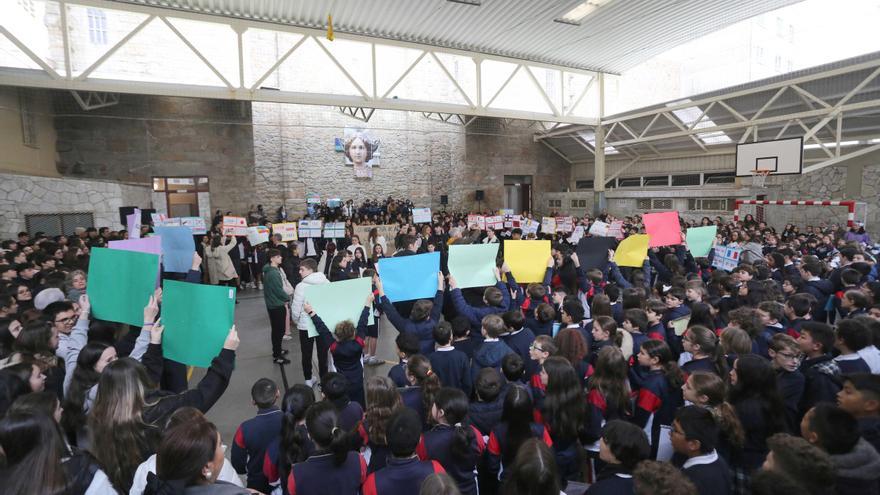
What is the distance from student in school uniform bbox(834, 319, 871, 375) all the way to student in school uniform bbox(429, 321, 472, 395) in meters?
2.56

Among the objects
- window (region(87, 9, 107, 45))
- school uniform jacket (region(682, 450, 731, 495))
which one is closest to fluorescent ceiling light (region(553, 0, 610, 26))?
school uniform jacket (region(682, 450, 731, 495))

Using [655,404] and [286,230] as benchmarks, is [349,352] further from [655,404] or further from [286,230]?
[286,230]

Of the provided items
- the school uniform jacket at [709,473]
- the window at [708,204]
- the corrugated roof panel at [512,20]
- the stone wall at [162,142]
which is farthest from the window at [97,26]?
the window at [708,204]

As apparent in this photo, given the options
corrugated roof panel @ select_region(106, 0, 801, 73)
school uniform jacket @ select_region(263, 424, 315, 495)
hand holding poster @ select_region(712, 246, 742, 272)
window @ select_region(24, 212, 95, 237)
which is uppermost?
corrugated roof panel @ select_region(106, 0, 801, 73)

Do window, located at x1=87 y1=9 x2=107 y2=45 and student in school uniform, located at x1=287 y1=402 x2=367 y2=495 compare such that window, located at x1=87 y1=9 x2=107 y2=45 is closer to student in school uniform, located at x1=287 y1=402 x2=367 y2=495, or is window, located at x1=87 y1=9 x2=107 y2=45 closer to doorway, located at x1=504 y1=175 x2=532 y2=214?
doorway, located at x1=504 y1=175 x2=532 y2=214

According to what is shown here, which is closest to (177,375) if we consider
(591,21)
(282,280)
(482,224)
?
(282,280)

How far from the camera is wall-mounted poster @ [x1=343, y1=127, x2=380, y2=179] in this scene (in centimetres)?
1923

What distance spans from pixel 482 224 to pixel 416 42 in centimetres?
592

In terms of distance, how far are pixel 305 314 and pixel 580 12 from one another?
10.7 m

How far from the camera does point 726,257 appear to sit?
23.4 feet

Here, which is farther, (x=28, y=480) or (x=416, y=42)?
(x=416, y=42)

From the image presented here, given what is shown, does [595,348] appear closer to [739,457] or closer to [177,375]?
[739,457]

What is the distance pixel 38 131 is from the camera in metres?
13.3

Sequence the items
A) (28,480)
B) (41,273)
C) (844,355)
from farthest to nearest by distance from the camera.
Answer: (41,273) → (844,355) → (28,480)
